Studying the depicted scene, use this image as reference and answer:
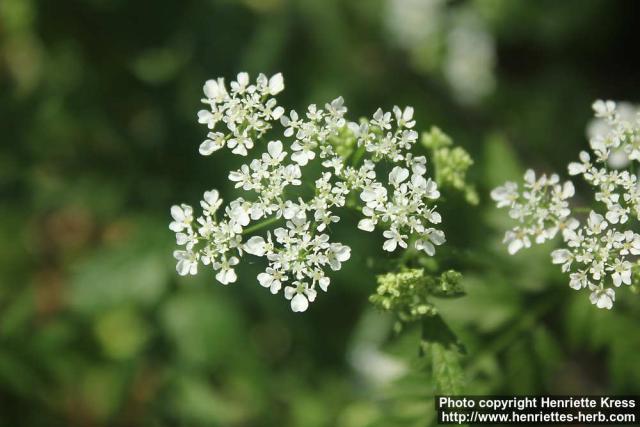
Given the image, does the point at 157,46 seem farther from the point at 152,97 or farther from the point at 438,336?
the point at 438,336

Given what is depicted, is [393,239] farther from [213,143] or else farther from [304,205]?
[213,143]

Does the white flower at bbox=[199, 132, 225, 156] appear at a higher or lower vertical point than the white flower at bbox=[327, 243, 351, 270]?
higher

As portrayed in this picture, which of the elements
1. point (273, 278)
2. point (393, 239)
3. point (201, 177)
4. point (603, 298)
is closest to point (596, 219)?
point (603, 298)

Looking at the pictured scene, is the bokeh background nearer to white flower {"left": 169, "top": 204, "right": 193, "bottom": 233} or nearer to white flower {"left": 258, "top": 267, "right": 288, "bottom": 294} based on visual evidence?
white flower {"left": 258, "top": 267, "right": 288, "bottom": 294}

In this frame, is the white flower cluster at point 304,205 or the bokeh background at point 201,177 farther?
the bokeh background at point 201,177

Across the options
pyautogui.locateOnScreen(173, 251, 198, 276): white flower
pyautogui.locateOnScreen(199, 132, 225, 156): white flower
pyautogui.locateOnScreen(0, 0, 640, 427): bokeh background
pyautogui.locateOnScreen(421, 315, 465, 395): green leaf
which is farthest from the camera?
pyautogui.locateOnScreen(0, 0, 640, 427): bokeh background

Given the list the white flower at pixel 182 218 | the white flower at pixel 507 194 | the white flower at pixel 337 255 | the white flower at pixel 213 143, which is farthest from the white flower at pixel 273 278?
the white flower at pixel 507 194

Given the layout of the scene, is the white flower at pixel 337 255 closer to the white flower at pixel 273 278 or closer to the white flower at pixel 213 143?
the white flower at pixel 273 278

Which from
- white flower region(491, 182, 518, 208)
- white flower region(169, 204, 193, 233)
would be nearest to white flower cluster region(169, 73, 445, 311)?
white flower region(169, 204, 193, 233)

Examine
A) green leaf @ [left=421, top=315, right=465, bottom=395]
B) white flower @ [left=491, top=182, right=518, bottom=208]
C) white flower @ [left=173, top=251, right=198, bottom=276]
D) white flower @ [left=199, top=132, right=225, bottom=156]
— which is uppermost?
white flower @ [left=199, top=132, right=225, bottom=156]
